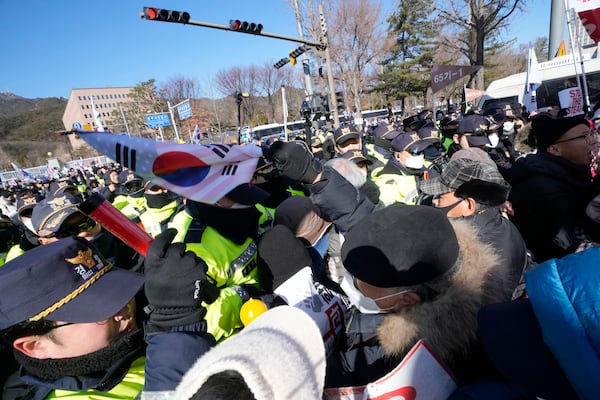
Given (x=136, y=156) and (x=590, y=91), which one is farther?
(x=590, y=91)

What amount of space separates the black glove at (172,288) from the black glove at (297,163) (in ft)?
4.41

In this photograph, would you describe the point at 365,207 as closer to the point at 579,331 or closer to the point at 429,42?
the point at 579,331

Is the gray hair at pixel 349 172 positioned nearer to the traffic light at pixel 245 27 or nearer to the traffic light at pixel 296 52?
the traffic light at pixel 245 27

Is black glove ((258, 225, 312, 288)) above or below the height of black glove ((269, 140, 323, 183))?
below

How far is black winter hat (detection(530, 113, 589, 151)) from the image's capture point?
2.68m

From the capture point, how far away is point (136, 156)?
5.37 feet

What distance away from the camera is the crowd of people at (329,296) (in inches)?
27.5

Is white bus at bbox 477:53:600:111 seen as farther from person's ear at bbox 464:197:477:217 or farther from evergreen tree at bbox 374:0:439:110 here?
evergreen tree at bbox 374:0:439:110

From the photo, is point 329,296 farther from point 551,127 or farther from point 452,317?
point 551,127

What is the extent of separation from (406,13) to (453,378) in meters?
44.3

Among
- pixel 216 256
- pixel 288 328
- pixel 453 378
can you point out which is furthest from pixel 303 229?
pixel 288 328

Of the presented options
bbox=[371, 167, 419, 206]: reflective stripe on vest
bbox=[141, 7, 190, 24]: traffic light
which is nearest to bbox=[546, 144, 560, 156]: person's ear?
bbox=[371, 167, 419, 206]: reflective stripe on vest

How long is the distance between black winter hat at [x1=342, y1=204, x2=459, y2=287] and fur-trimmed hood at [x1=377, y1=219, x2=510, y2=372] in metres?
0.08

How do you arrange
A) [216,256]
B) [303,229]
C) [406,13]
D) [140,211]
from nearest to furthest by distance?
[216,256]
[303,229]
[140,211]
[406,13]
